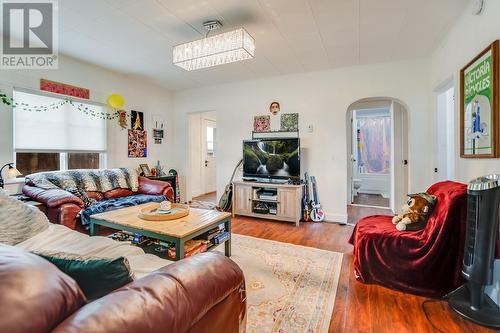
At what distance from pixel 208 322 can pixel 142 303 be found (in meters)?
0.30

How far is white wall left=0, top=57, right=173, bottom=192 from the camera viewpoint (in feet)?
10.1

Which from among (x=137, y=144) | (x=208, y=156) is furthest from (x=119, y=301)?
(x=208, y=156)

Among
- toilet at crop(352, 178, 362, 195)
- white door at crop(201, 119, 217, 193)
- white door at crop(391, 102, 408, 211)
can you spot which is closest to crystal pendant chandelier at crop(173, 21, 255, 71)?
white door at crop(391, 102, 408, 211)

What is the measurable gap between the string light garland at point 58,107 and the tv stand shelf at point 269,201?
252cm

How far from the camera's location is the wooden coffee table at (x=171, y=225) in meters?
1.95

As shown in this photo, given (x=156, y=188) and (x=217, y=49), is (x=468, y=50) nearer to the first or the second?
(x=217, y=49)

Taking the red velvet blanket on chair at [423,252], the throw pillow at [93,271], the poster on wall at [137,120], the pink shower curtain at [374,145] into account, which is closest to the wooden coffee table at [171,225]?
the throw pillow at [93,271]

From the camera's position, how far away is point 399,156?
14.9 feet

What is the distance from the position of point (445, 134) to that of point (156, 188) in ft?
14.2

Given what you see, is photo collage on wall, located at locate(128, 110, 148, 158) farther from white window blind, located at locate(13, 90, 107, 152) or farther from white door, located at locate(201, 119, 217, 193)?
white door, located at locate(201, 119, 217, 193)

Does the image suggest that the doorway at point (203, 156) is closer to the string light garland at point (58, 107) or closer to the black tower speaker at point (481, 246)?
the string light garland at point (58, 107)

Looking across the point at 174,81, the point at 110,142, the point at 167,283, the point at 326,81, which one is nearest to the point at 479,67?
the point at 326,81

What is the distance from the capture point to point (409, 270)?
1968 mm

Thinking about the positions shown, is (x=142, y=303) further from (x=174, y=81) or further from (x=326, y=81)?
(x=174, y=81)
